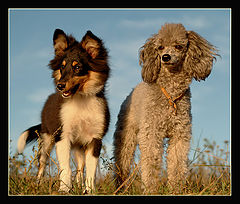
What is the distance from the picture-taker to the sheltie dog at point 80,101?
525 centimetres

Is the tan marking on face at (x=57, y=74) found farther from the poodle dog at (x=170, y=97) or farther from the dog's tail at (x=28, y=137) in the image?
the dog's tail at (x=28, y=137)

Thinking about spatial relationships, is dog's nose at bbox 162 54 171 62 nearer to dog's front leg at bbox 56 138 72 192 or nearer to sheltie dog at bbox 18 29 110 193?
sheltie dog at bbox 18 29 110 193

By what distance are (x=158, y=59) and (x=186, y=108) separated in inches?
35.1

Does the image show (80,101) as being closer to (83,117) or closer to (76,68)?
(83,117)

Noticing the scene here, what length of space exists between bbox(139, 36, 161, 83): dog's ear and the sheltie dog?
0.63 m

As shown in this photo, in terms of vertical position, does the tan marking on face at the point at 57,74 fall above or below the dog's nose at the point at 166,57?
below

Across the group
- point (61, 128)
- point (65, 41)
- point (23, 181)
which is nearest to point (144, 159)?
point (61, 128)

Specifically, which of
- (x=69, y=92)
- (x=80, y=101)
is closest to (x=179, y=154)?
(x=80, y=101)

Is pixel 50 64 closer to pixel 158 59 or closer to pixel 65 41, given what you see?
pixel 65 41

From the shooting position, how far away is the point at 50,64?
574cm

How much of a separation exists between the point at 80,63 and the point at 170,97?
1.48 m

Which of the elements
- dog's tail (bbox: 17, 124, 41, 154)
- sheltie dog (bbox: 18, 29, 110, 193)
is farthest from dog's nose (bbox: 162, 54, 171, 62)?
dog's tail (bbox: 17, 124, 41, 154)

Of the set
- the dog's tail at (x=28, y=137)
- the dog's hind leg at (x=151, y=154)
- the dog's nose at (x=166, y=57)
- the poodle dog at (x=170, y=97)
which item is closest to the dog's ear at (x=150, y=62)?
the poodle dog at (x=170, y=97)

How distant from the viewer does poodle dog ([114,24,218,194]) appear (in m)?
5.35
